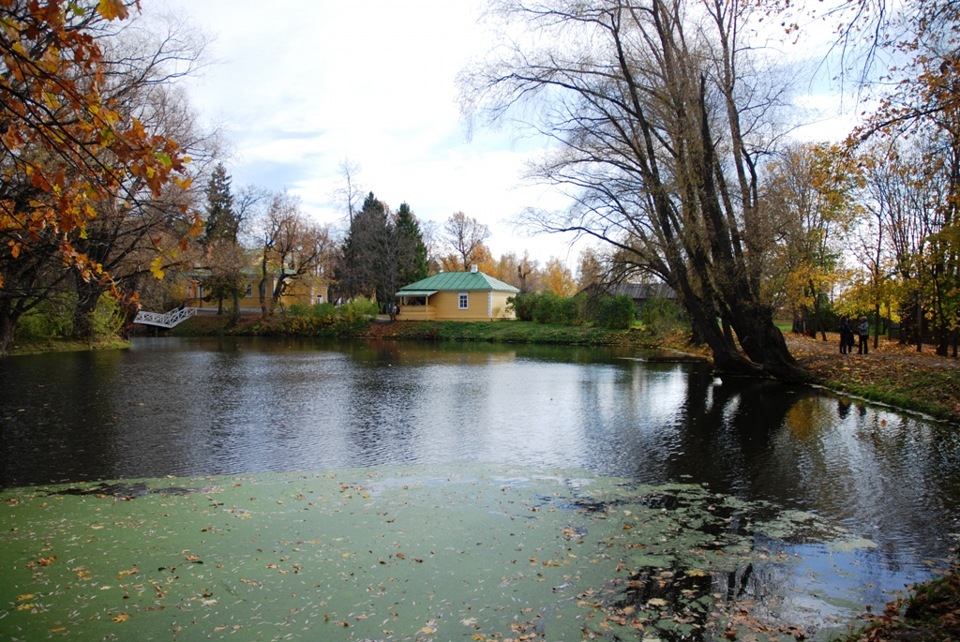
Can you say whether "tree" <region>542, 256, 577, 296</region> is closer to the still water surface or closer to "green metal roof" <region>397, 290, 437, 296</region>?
"green metal roof" <region>397, 290, 437, 296</region>

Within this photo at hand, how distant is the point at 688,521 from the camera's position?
297 inches

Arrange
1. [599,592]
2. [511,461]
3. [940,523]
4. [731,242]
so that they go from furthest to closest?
1. [731,242]
2. [511,461]
3. [940,523]
4. [599,592]

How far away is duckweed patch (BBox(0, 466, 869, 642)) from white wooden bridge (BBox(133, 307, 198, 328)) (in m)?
49.4

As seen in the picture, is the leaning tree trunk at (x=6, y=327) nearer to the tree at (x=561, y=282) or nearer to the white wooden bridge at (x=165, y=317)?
the white wooden bridge at (x=165, y=317)

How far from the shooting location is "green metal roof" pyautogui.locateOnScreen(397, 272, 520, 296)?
55.2 metres

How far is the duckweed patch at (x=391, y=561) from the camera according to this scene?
476 centimetres

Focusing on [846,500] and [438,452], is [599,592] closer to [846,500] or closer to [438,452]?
[846,500]

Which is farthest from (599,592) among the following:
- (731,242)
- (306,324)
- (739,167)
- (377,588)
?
(306,324)

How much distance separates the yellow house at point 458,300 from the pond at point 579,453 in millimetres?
32329

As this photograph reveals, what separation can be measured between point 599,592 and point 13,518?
6.34 meters

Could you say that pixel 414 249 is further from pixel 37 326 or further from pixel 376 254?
pixel 37 326

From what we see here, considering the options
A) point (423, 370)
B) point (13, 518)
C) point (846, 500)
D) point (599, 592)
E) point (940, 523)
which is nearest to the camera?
point (599, 592)

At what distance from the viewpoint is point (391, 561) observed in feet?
20.0

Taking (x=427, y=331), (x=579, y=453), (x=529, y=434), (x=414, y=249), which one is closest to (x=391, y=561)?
(x=579, y=453)
